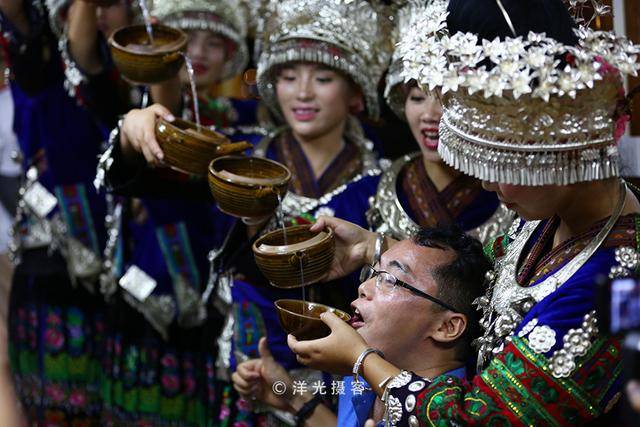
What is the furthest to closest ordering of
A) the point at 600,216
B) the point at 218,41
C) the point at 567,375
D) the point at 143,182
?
1. the point at 218,41
2. the point at 143,182
3. the point at 600,216
4. the point at 567,375

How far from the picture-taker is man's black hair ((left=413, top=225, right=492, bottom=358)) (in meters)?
2.51

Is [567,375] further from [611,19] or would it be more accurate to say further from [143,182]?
[143,182]

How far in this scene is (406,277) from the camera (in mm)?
2510

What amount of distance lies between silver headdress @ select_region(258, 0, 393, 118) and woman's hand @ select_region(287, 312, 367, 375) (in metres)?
1.25

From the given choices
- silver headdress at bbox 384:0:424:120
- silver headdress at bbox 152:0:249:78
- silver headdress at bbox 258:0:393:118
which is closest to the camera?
silver headdress at bbox 384:0:424:120

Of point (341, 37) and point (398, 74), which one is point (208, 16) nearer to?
point (341, 37)

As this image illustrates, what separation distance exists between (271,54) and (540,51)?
1.59m

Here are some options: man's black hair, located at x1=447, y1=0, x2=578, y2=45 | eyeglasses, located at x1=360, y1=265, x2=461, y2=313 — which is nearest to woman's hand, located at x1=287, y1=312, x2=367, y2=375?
eyeglasses, located at x1=360, y1=265, x2=461, y2=313

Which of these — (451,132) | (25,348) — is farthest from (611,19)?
(25,348)

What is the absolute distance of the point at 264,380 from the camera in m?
3.16

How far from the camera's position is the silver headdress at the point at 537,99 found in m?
2.03

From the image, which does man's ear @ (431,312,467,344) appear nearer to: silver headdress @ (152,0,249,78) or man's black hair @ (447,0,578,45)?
man's black hair @ (447,0,578,45)

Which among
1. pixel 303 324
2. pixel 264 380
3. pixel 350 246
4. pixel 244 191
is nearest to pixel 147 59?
pixel 244 191

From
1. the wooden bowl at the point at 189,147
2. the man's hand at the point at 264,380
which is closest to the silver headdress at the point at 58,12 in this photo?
the wooden bowl at the point at 189,147
